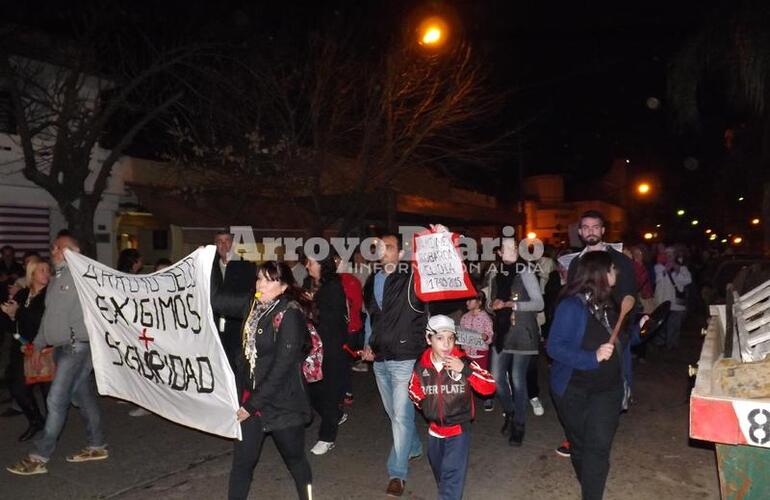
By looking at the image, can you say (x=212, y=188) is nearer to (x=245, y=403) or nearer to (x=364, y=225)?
(x=364, y=225)

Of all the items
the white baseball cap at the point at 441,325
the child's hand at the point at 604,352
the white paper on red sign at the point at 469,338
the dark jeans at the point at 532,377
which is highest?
the white baseball cap at the point at 441,325

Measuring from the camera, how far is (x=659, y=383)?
27.7 ft

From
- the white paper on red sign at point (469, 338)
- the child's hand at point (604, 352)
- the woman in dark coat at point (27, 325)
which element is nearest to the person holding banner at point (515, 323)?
the white paper on red sign at point (469, 338)

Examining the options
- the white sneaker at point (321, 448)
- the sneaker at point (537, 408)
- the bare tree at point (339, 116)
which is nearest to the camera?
the white sneaker at point (321, 448)

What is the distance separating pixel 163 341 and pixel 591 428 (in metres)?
3.03

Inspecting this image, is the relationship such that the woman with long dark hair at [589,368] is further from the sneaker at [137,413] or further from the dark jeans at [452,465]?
the sneaker at [137,413]

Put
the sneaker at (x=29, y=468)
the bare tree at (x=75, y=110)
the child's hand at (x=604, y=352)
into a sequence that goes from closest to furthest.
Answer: the child's hand at (x=604, y=352) < the sneaker at (x=29, y=468) < the bare tree at (x=75, y=110)

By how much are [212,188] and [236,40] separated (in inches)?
139

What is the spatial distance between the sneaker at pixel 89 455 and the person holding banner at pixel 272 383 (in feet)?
7.50

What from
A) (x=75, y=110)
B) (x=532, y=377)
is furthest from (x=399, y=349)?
(x=75, y=110)

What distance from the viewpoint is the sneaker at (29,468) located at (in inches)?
206

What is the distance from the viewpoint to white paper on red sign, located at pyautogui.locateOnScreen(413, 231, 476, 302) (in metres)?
4.83

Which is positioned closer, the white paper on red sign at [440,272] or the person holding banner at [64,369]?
the white paper on red sign at [440,272]

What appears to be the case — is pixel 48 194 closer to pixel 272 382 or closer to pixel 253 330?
pixel 253 330
